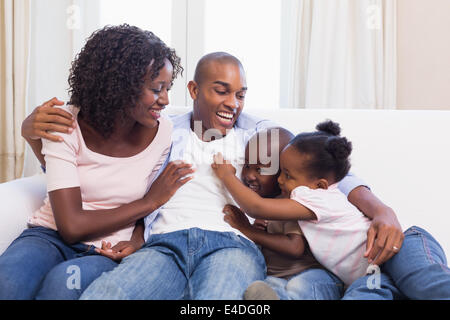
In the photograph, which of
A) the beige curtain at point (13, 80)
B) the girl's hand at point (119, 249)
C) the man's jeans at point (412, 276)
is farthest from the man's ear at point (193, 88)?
the beige curtain at point (13, 80)

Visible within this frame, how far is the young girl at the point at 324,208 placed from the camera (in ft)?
3.82

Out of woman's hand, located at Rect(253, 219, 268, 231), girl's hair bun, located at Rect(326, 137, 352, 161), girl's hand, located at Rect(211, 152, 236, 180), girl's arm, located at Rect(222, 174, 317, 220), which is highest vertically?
girl's hair bun, located at Rect(326, 137, 352, 161)

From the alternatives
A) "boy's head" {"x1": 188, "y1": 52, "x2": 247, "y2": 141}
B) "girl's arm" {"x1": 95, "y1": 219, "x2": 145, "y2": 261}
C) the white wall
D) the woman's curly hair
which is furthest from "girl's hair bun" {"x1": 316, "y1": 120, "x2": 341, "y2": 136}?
the white wall

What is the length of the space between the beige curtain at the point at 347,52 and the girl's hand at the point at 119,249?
67.2 inches

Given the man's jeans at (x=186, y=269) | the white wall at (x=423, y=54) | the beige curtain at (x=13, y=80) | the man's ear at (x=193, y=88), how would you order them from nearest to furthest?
1. the man's jeans at (x=186, y=269)
2. the man's ear at (x=193, y=88)
3. the white wall at (x=423, y=54)
4. the beige curtain at (x=13, y=80)

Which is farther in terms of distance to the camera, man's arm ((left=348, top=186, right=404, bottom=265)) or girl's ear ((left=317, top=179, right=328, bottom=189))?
girl's ear ((left=317, top=179, right=328, bottom=189))

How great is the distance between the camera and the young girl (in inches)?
45.8

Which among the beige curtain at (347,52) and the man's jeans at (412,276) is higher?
the beige curtain at (347,52)

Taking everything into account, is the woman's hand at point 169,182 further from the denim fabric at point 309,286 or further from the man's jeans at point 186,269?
the denim fabric at point 309,286

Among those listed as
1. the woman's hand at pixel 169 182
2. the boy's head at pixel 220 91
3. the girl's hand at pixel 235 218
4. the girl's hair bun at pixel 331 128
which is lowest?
the girl's hand at pixel 235 218

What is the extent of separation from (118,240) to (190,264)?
0.87 ft

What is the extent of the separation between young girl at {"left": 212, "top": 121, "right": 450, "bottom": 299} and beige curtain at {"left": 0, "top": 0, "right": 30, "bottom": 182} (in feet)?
6.49

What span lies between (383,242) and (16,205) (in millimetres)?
1015

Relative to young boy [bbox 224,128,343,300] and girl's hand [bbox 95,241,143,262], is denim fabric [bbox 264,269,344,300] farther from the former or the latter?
girl's hand [bbox 95,241,143,262]
